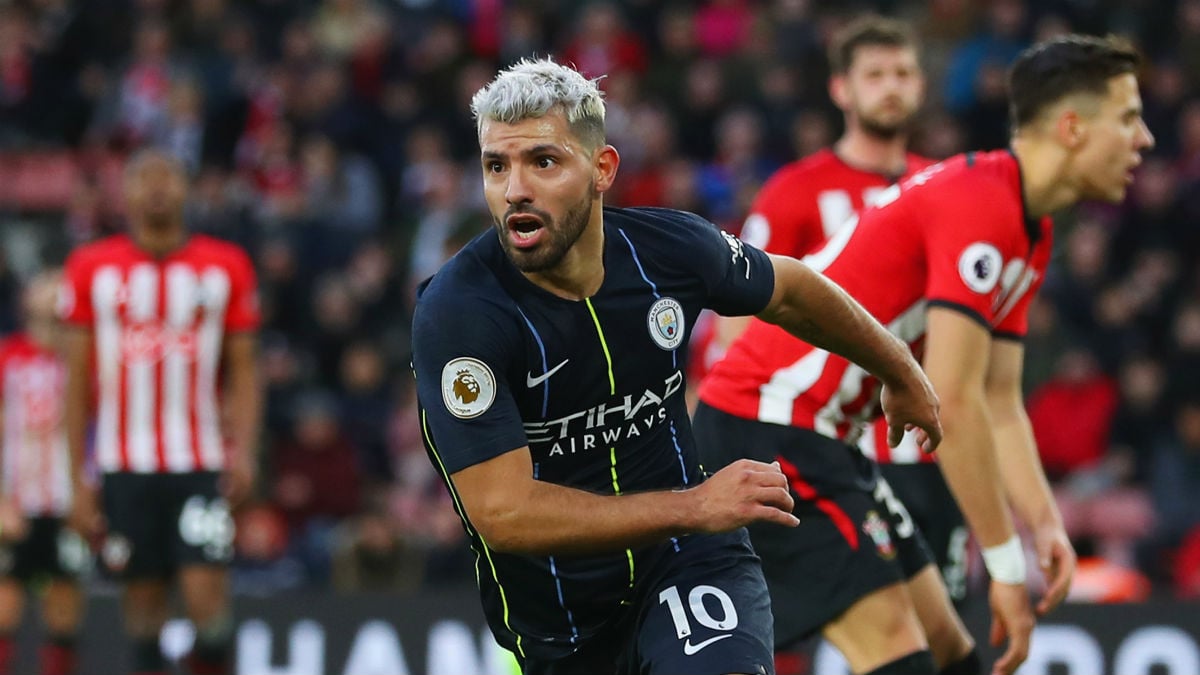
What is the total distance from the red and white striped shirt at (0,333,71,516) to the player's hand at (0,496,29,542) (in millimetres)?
37

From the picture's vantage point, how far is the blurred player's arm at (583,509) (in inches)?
152

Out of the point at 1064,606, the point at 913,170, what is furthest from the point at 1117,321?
the point at 913,170

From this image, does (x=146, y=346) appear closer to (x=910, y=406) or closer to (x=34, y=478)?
(x=34, y=478)

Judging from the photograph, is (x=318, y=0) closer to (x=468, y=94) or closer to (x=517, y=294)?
(x=468, y=94)

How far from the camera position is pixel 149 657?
782cm

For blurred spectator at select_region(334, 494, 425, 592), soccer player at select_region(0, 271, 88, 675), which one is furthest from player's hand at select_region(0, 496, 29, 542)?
blurred spectator at select_region(334, 494, 425, 592)

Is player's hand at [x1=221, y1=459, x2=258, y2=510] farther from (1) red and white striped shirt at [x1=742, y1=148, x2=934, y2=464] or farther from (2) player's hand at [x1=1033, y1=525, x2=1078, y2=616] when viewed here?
(2) player's hand at [x1=1033, y1=525, x2=1078, y2=616]

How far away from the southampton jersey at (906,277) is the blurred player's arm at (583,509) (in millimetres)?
1410

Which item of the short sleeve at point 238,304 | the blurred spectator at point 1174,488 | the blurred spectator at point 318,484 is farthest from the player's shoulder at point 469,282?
the blurred spectator at point 318,484

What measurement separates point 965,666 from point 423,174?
924cm

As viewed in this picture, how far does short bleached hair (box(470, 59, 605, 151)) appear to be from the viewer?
159 inches

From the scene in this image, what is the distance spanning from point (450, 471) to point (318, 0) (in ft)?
41.8

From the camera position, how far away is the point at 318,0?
16078 mm

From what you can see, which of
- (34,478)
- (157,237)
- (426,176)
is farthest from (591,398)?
(426,176)
